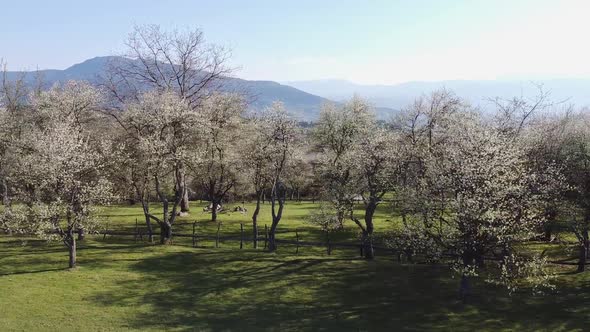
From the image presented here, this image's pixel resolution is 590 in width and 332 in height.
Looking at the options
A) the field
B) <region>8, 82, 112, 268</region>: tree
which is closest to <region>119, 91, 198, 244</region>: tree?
<region>8, 82, 112, 268</region>: tree

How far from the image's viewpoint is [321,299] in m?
34.7

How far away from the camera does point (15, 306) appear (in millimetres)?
30625

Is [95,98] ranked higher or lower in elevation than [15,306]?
higher

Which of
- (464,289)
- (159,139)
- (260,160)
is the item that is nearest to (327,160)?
(260,160)

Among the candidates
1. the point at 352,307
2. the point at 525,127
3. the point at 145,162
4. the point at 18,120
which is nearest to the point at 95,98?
the point at 18,120

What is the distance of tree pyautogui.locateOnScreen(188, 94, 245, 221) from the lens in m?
56.1

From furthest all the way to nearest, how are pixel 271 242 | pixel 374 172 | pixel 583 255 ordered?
pixel 271 242
pixel 374 172
pixel 583 255

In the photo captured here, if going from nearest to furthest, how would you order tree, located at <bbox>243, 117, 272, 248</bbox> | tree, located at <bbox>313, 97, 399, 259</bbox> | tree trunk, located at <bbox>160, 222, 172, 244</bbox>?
tree, located at <bbox>313, 97, 399, 259</bbox> < tree, located at <bbox>243, 117, 272, 248</bbox> < tree trunk, located at <bbox>160, 222, 172, 244</bbox>

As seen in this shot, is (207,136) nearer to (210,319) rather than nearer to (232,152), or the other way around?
(232,152)

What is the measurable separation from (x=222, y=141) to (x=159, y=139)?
12.5m

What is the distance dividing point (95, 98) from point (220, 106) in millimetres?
15545

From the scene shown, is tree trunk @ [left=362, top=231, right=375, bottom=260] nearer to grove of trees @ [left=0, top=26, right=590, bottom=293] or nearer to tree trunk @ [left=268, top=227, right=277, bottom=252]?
grove of trees @ [left=0, top=26, right=590, bottom=293]

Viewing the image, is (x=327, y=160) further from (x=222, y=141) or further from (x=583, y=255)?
(x=583, y=255)

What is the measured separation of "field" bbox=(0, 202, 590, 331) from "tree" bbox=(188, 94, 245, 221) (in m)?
13.9
